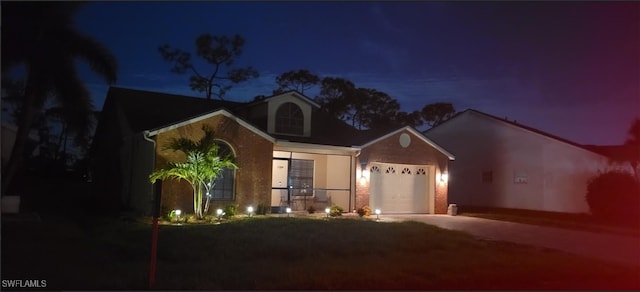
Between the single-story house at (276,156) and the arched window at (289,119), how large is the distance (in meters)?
0.04

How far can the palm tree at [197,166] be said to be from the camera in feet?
55.6

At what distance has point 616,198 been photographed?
2059 centimetres

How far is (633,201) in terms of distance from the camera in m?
20.2

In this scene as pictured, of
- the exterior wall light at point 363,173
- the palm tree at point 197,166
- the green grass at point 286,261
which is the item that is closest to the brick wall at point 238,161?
the palm tree at point 197,166

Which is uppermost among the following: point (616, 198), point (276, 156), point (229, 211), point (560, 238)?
point (276, 156)

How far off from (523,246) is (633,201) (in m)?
9.75

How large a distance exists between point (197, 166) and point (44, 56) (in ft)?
17.6

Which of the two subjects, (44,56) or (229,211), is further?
(229,211)

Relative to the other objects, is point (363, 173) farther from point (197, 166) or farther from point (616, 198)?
point (616, 198)

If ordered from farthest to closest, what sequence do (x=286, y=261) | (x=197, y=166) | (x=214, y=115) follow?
(x=214, y=115) < (x=197, y=166) < (x=286, y=261)

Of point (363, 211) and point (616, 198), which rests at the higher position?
point (616, 198)

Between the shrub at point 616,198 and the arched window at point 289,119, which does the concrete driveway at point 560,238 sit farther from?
the arched window at point 289,119

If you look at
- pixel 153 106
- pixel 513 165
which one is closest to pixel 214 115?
pixel 153 106

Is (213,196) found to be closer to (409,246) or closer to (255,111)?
(255,111)
